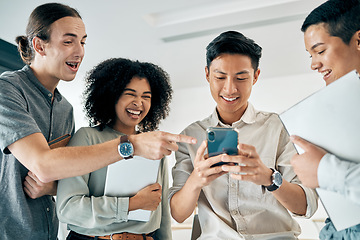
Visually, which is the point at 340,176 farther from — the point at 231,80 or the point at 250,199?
the point at 231,80

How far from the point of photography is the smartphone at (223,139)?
116cm

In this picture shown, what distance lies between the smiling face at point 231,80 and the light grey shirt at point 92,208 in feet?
2.05

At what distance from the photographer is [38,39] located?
1604 millimetres

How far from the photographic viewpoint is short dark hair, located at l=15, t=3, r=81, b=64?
1.60 m

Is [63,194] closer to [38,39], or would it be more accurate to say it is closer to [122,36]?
[38,39]

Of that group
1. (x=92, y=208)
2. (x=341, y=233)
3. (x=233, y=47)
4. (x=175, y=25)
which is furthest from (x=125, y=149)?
(x=175, y=25)

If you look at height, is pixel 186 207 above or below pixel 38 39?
below

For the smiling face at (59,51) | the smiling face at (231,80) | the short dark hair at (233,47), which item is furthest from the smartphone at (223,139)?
the smiling face at (59,51)

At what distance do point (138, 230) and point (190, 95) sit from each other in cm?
632

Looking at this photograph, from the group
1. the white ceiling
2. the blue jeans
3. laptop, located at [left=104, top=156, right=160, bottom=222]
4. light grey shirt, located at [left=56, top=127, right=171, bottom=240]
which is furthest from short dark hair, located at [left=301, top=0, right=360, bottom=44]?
the white ceiling

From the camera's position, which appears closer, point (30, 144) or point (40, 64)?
point (30, 144)

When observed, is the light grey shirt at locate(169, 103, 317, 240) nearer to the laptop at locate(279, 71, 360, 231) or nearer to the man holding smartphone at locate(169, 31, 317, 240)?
the man holding smartphone at locate(169, 31, 317, 240)

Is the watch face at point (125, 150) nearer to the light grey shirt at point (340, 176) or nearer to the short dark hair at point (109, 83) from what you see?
the short dark hair at point (109, 83)

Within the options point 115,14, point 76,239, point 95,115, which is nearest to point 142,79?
point 95,115
